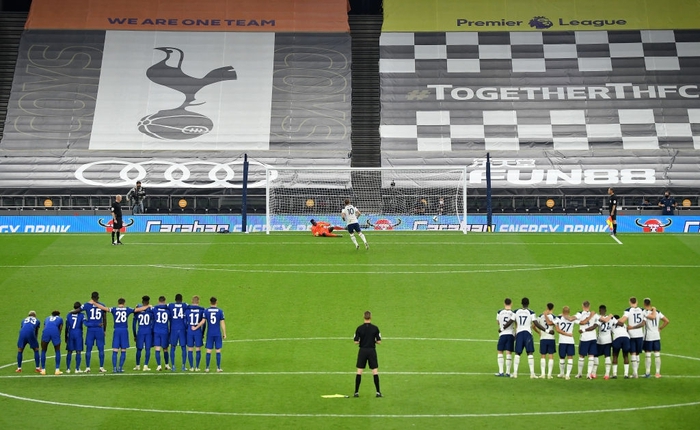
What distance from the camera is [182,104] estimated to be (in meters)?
49.3

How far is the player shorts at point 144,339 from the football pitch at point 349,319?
86cm

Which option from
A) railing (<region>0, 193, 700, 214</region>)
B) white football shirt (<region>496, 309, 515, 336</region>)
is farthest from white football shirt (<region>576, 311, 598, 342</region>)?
railing (<region>0, 193, 700, 214</region>)

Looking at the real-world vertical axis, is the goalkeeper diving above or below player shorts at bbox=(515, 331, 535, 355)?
above

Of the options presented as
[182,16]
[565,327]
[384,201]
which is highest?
[182,16]

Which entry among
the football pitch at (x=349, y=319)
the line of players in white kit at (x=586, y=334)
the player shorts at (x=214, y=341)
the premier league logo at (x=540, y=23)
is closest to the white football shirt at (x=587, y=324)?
the line of players in white kit at (x=586, y=334)

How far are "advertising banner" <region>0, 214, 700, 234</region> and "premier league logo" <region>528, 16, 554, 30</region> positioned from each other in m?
15.8

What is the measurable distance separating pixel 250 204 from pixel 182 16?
15.2 m

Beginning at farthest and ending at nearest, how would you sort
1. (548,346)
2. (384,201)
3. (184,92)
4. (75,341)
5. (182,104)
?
(184,92)
(182,104)
(384,201)
(75,341)
(548,346)

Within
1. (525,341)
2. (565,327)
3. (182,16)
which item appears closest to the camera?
(525,341)

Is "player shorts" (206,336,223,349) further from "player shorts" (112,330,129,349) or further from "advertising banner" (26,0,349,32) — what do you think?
"advertising banner" (26,0,349,32)

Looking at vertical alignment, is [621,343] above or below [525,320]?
below

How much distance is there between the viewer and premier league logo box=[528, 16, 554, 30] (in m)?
52.2

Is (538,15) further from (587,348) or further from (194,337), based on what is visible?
(194,337)

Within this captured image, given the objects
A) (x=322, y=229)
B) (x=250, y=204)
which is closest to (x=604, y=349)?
(x=322, y=229)
